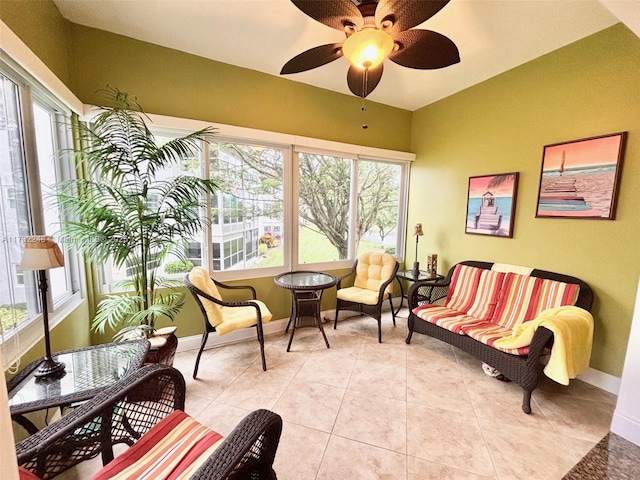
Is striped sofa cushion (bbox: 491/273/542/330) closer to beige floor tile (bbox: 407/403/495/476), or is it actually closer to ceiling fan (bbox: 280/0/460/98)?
beige floor tile (bbox: 407/403/495/476)

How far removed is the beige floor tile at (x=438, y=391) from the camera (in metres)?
1.94

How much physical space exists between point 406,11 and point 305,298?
8.04 ft

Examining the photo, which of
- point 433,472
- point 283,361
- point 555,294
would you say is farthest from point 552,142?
point 283,361

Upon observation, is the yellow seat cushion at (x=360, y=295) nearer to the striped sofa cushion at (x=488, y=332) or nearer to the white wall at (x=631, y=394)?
the striped sofa cushion at (x=488, y=332)

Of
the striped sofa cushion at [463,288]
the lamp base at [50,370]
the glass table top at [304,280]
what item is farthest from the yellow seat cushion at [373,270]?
the lamp base at [50,370]

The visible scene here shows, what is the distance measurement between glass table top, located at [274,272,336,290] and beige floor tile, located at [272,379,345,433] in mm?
821

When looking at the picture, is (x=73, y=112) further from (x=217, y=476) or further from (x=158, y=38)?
(x=217, y=476)

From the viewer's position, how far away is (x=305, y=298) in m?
2.91

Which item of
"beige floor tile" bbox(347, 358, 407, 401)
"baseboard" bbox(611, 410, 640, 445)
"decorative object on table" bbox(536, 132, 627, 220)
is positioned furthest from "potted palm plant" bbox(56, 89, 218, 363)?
"baseboard" bbox(611, 410, 640, 445)

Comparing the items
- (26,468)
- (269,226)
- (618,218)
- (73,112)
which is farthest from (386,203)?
(26,468)

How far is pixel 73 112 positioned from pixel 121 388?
217 centimetres

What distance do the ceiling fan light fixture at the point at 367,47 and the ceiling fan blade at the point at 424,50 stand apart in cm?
14

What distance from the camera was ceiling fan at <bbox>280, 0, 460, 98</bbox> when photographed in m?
1.33

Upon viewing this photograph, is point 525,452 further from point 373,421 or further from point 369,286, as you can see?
point 369,286
